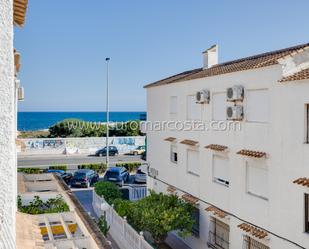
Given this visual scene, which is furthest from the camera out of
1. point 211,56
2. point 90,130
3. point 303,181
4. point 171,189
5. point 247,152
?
point 90,130

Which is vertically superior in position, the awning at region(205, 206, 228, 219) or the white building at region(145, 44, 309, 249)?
the white building at region(145, 44, 309, 249)

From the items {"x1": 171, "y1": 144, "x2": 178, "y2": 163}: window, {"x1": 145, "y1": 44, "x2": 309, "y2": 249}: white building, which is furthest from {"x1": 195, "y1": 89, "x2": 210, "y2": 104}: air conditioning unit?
{"x1": 171, "y1": 144, "x2": 178, "y2": 163}: window

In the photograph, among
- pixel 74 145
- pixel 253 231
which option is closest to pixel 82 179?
pixel 253 231

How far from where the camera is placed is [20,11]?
5922mm

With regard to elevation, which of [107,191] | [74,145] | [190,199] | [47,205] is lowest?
[107,191]

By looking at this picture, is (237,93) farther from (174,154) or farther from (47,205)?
(47,205)

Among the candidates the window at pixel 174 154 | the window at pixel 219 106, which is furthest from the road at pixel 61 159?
the window at pixel 219 106

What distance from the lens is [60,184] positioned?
58.3 feet

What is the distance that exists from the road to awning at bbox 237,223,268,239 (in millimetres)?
29934

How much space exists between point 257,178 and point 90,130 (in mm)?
46944

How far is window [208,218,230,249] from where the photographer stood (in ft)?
51.1

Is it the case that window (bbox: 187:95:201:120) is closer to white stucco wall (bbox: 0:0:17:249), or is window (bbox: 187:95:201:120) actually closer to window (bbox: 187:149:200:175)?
window (bbox: 187:149:200:175)

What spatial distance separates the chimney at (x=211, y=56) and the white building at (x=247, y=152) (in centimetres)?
25

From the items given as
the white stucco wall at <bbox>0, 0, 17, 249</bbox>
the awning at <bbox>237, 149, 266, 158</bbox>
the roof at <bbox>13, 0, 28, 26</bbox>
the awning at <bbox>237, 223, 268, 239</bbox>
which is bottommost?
the awning at <bbox>237, 223, 268, 239</bbox>
